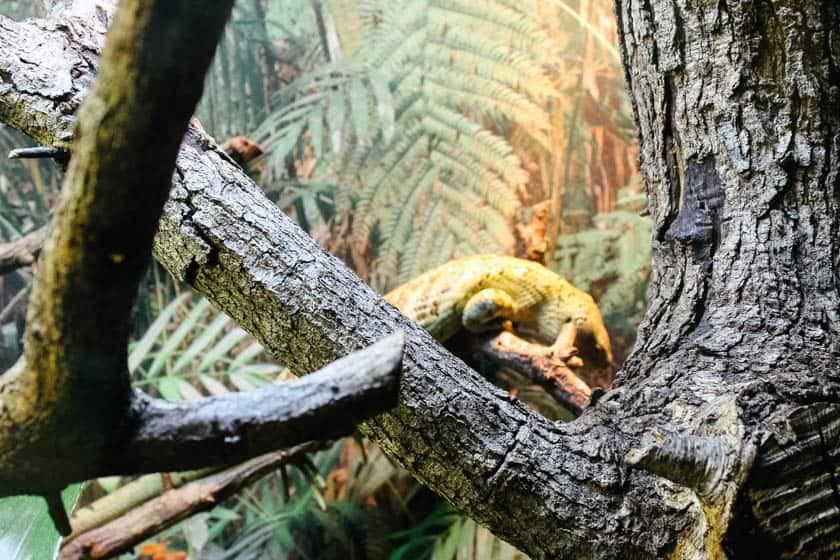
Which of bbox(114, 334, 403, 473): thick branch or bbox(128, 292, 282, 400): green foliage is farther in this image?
bbox(128, 292, 282, 400): green foliage

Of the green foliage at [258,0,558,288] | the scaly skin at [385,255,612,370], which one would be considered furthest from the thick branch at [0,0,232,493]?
the green foliage at [258,0,558,288]

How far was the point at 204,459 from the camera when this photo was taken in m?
0.52

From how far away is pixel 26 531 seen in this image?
924 mm

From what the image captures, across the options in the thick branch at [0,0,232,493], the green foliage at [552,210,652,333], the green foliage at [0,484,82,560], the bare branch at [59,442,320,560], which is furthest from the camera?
the green foliage at [552,210,652,333]

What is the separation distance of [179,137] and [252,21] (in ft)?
9.57

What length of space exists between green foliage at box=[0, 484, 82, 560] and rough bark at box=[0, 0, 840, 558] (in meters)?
0.35

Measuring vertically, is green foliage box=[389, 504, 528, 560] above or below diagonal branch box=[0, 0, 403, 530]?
below

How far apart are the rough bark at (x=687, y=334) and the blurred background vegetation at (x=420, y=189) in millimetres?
1511

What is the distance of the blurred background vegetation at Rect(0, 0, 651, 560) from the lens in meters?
2.81

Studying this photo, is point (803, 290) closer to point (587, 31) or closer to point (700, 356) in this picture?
point (700, 356)

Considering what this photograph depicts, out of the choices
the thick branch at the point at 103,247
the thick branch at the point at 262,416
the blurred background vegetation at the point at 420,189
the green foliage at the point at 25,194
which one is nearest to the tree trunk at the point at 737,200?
the thick branch at the point at 262,416

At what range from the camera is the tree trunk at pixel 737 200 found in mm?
1115

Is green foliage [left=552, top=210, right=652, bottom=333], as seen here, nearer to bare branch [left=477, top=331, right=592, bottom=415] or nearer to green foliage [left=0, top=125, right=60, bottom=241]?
bare branch [left=477, top=331, right=592, bottom=415]

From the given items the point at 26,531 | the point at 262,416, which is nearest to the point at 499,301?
the point at 26,531
